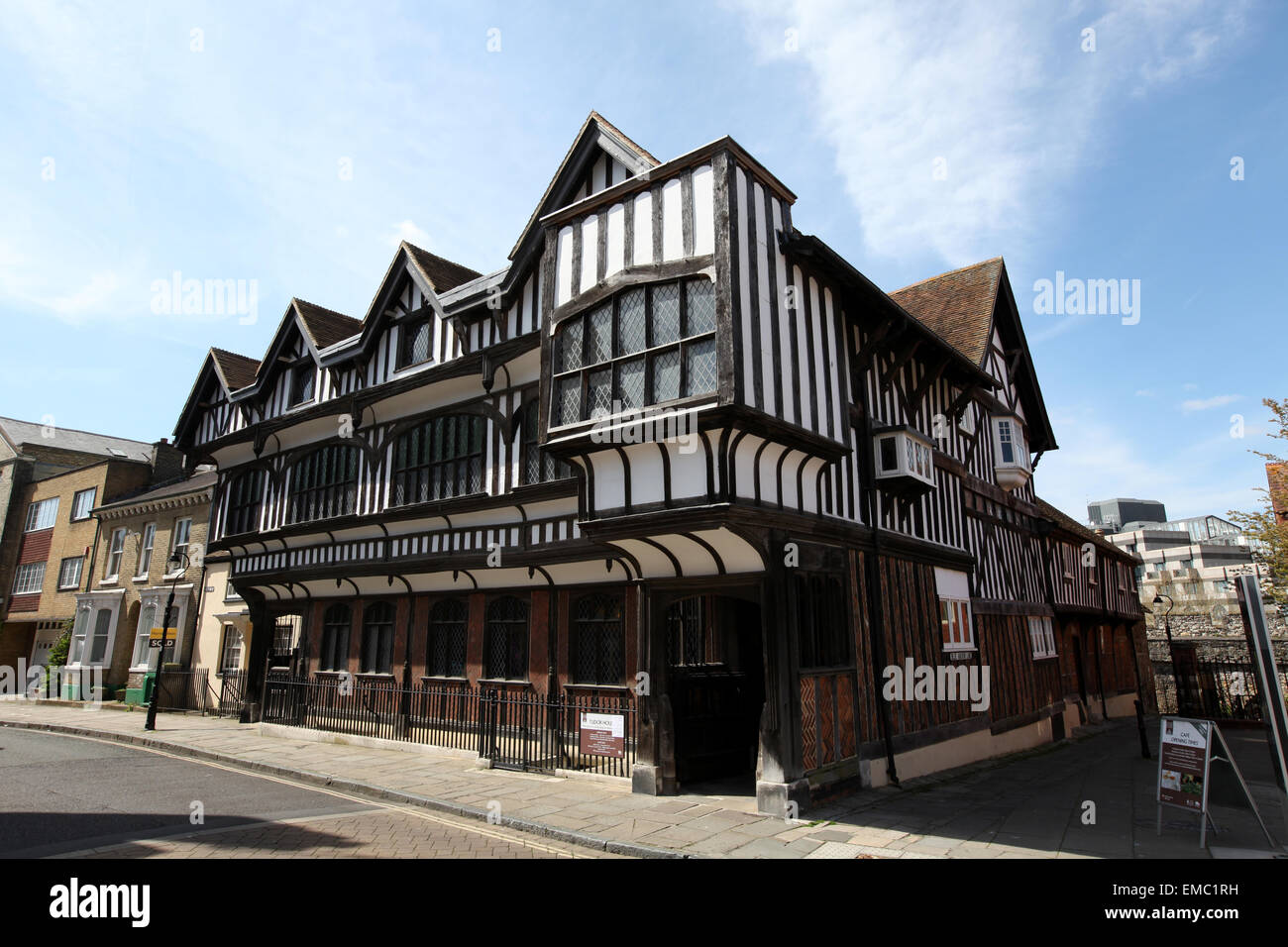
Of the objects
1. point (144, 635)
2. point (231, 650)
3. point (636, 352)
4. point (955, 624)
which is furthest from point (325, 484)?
point (955, 624)

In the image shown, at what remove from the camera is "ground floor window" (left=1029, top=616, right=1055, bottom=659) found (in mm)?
17516

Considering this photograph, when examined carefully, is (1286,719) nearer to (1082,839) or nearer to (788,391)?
(1082,839)

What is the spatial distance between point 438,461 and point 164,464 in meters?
24.0

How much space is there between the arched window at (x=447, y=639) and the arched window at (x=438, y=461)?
7.92 ft

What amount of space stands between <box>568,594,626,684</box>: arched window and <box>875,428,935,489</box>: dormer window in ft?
16.7

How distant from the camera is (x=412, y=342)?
16031mm

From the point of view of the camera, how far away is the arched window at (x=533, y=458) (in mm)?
12688

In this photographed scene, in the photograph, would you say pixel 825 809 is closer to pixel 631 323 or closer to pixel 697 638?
pixel 697 638

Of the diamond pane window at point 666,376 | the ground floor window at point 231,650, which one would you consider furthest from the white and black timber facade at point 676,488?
the ground floor window at point 231,650

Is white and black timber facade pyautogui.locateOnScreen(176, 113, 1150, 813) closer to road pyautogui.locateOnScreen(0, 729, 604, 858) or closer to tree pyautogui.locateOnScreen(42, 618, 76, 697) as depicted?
road pyautogui.locateOnScreen(0, 729, 604, 858)

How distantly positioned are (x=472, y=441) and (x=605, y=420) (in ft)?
20.5

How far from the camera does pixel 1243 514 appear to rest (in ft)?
65.9

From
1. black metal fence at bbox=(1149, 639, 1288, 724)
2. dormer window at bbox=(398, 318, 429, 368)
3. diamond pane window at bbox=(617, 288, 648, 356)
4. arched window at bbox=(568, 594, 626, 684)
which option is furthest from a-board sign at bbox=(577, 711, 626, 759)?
black metal fence at bbox=(1149, 639, 1288, 724)
